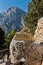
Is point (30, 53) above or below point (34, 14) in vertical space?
below

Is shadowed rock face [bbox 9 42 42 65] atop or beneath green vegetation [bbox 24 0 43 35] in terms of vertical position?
beneath

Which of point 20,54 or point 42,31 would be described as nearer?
point 20,54

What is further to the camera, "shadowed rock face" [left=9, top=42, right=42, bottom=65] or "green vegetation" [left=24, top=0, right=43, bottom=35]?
"green vegetation" [left=24, top=0, right=43, bottom=35]

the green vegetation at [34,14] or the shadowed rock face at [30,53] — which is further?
the green vegetation at [34,14]

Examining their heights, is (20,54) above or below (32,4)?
below

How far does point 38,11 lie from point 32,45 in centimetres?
1565

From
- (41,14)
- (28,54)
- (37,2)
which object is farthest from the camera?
(37,2)

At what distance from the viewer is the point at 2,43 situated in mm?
51844

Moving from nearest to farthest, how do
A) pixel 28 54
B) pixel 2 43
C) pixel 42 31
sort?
1. pixel 28 54
2. pixel 42 31
3. pixel 2 43

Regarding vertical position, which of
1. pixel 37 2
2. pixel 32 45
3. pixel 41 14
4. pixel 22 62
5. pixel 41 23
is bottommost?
pixel 22 62

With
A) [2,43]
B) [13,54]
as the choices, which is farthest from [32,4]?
[2,43]

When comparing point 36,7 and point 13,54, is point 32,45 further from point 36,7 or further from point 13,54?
point 36,7

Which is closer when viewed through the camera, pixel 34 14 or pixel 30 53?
pixel 30 53

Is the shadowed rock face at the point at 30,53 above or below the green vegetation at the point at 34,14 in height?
below
